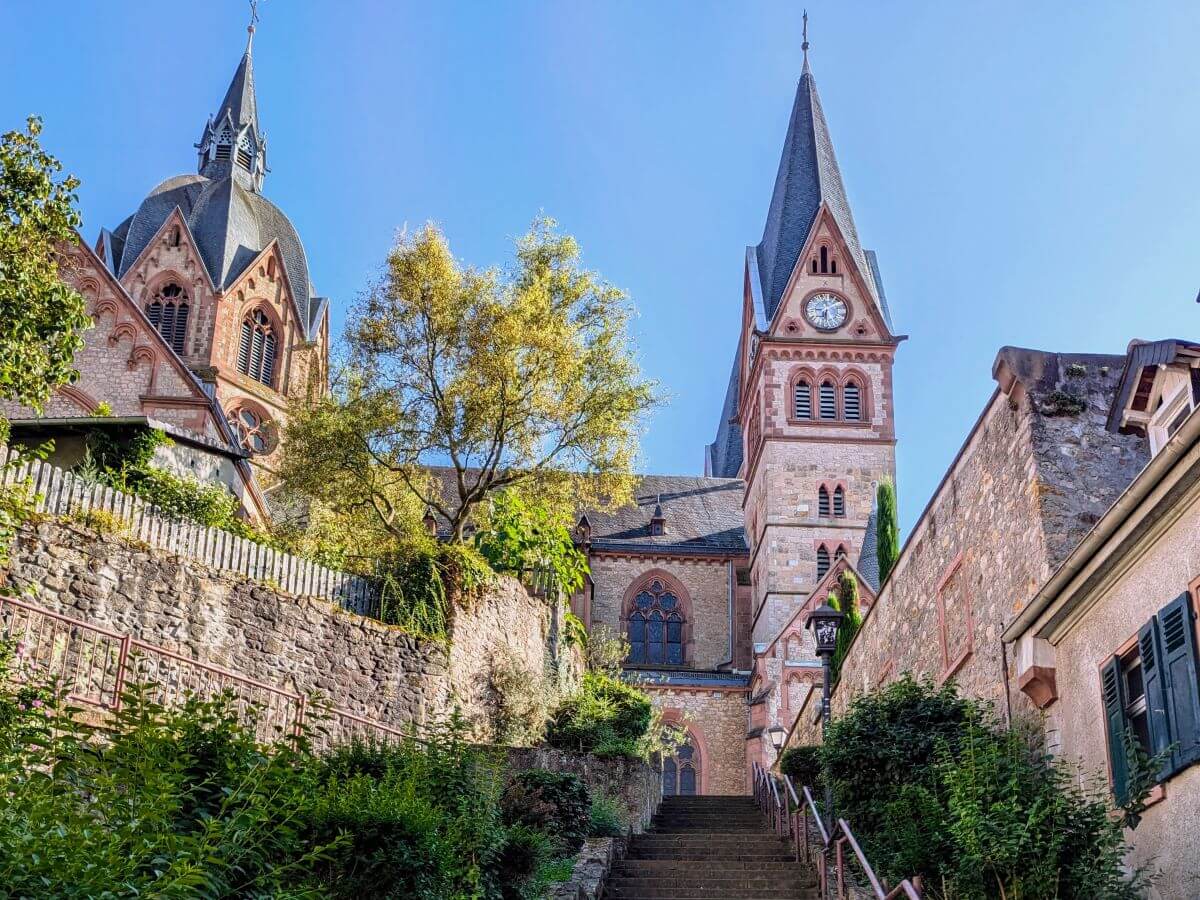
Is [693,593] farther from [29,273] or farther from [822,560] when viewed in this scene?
[29,273]

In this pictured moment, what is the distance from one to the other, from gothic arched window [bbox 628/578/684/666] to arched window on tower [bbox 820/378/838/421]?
8.86m

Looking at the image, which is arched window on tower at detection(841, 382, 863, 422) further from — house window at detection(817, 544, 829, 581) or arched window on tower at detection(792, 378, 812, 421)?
house window at detection(817, 544, 829, 581)

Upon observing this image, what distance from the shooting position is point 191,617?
17516 mm

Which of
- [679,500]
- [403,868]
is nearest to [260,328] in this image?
[679,500]

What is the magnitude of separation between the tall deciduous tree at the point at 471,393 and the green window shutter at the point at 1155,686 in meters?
15.4

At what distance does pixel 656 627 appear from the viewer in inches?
2032

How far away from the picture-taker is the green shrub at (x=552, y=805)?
1595 centimetres

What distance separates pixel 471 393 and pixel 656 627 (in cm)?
2753

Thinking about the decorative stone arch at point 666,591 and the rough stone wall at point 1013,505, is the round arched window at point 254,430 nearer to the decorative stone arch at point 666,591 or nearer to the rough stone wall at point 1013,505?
the decorative stone arch at point 666,591

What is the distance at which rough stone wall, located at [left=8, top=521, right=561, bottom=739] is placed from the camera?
16.2 metres

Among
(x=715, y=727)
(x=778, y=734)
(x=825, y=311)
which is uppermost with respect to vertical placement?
(x=825, y=311)

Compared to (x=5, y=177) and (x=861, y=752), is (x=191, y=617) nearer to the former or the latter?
(x=5, y=177)

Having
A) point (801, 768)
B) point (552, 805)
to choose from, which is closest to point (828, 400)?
point (801, 768)

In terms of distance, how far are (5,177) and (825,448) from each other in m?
37.4
